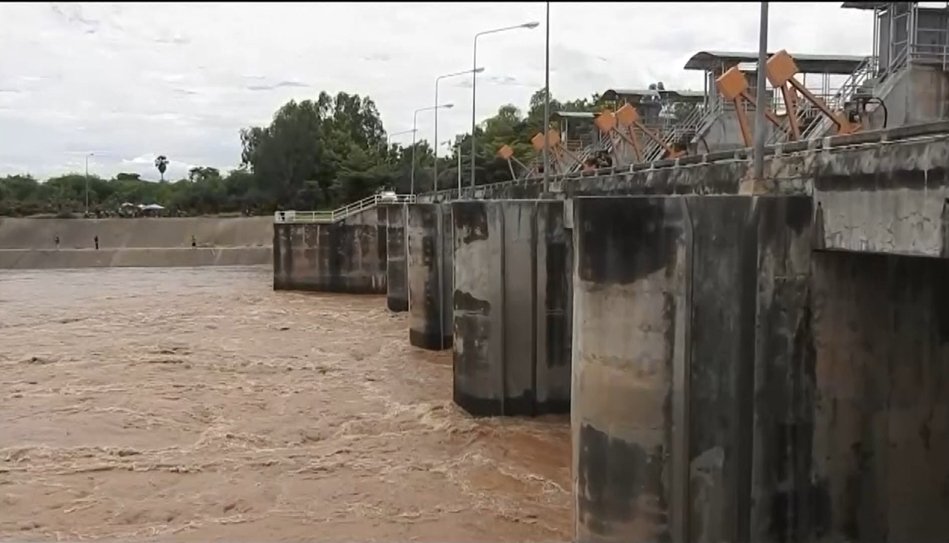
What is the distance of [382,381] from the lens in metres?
23.1

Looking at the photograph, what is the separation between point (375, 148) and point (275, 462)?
86980 millimetres

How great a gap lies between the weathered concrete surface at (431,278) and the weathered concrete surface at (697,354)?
717 inches

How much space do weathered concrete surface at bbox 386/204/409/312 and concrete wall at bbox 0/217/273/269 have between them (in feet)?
101

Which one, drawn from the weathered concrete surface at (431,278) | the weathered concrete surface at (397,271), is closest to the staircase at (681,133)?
the weathered concrete surface at (431,278)

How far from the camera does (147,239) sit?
76688 millimetres

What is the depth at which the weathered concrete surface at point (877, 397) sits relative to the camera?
9.69m

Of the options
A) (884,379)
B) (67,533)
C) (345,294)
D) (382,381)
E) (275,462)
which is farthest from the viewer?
(345,294)

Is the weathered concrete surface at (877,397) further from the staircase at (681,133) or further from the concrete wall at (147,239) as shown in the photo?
the concrete wall at (147,239)

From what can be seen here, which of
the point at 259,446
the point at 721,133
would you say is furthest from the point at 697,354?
the point at 721,133

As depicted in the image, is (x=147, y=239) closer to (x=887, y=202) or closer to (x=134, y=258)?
(x=134, y=258)

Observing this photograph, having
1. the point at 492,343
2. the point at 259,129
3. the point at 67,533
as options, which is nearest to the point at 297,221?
the point at 492,343

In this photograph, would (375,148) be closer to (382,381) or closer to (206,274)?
(206,274)

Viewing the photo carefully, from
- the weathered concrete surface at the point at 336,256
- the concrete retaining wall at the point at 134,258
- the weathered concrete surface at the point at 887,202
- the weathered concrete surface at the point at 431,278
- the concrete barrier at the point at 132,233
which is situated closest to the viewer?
the weathered concrete surface at the point at 887,202

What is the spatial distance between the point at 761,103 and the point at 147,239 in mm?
74209
